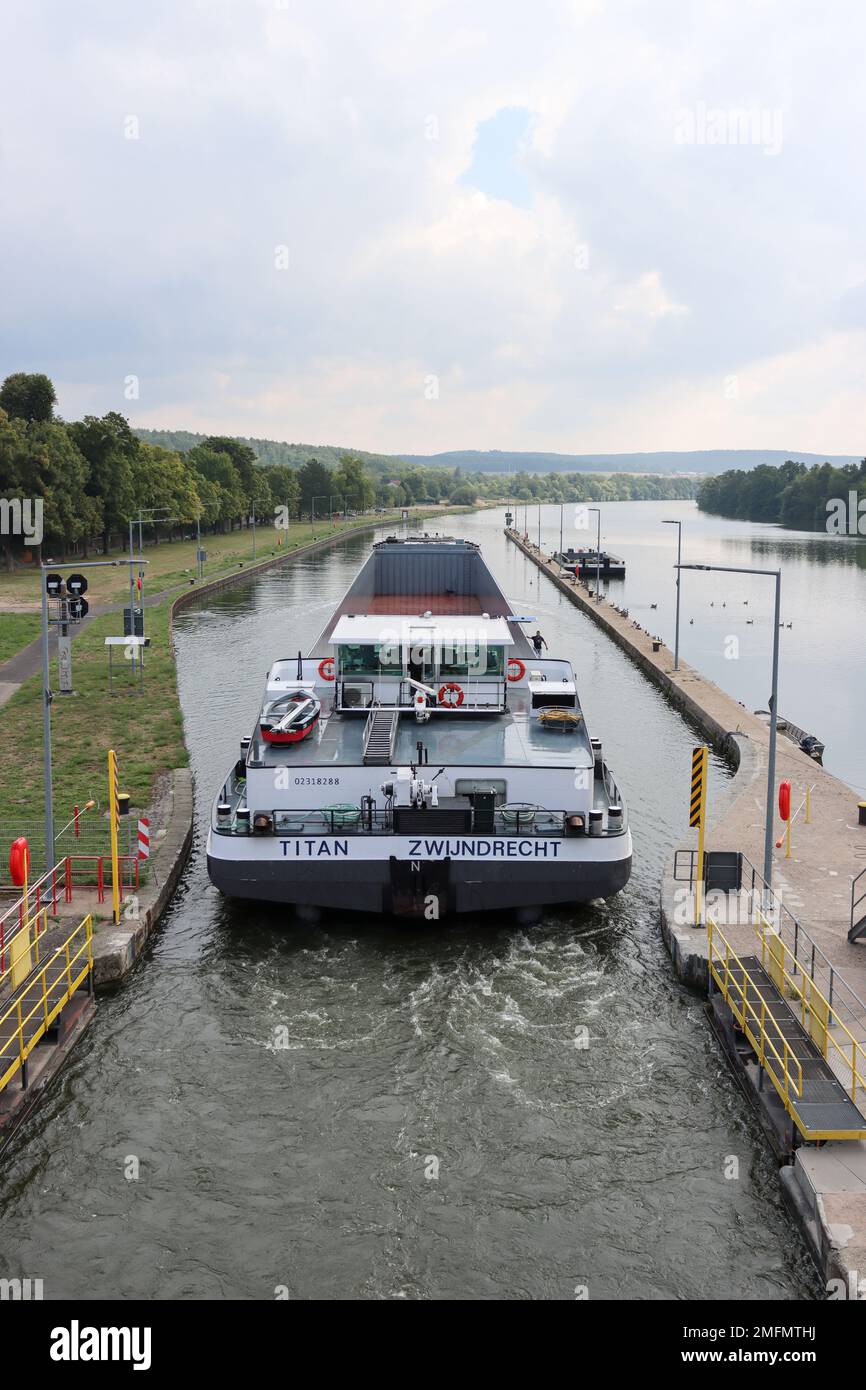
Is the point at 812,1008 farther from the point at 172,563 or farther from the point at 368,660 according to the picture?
the point at 172,563

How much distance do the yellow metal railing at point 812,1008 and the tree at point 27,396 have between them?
80.7 meters

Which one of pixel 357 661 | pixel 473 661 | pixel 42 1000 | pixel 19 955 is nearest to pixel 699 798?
pixel 473 661

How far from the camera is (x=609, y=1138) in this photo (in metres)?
14.4

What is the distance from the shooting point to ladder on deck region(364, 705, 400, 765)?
20.9m

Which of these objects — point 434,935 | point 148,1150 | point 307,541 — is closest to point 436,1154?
point 148,1150

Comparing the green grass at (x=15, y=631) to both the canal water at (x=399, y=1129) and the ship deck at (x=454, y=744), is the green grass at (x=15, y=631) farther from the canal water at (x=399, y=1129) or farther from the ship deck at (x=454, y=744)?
the canal water at (x=399, y=1129)

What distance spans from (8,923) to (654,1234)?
11330mm

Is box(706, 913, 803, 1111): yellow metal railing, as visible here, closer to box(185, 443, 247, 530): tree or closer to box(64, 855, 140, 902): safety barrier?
box(64, 855, 140, 902): safety barrier

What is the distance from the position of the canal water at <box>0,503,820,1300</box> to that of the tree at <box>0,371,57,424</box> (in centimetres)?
7406

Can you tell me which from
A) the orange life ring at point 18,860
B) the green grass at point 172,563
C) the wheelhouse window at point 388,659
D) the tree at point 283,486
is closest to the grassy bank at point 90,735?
the orange life ring at point 18,860

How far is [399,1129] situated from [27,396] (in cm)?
8324

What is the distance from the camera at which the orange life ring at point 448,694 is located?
2452 centimetres

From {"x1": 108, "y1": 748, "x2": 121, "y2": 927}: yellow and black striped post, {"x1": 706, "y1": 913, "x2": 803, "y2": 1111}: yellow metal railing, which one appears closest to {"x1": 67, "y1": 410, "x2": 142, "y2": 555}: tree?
{"x1": 108, "y1": 748, "x2": 121, "y2": 927}: yellow and black striped post
